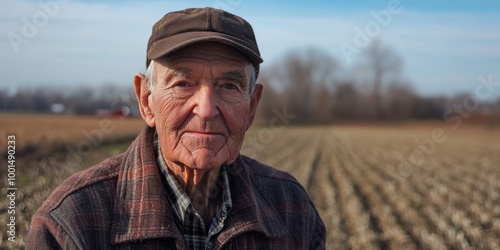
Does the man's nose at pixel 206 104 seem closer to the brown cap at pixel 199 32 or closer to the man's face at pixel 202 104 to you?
the man's face at pixel 202 104

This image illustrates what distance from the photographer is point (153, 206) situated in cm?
198

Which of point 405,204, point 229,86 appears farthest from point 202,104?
point 405,204

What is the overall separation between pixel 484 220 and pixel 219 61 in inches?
A: 398

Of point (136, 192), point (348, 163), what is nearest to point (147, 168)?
point (136, 192)

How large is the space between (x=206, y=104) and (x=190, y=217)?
1.40 feet

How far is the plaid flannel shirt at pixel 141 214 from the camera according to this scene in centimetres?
185

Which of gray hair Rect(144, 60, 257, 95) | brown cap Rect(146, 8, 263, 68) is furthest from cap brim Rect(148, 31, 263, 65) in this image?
gray hair Rect(144, 60, 257, 95)

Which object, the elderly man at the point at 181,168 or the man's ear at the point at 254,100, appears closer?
the elderly man at the point at 181,168

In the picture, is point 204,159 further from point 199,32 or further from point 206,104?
point 199,32

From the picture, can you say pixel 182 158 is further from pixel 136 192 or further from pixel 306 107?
pixel 306 107

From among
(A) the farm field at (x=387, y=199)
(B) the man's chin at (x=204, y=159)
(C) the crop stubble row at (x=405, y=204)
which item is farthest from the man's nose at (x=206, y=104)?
(C) the crop stubble row at (x=405, y=204)

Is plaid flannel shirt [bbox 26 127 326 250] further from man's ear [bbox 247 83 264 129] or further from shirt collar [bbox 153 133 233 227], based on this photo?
man's ear [bbox 247 83 264 129]

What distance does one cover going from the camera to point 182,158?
6.68 feet

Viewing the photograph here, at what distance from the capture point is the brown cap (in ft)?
6.32
